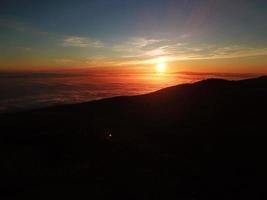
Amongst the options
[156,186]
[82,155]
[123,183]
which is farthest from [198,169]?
[82,155]

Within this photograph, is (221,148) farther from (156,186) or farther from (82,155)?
(82,155)

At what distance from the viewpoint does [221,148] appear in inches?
680

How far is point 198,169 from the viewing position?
13891 millimetres

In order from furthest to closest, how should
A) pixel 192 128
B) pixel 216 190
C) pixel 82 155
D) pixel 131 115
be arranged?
pixel 131 115, pixel 192 128, pixel 82 155, pixel 216 190

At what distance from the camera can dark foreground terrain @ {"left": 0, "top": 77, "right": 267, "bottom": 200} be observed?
11180 millimetres

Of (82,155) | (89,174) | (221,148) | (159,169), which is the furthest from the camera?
(221,148)

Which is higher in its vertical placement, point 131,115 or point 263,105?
point 263,105

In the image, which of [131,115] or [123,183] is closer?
[123,183]

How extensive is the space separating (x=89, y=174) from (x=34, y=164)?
4.40 metres

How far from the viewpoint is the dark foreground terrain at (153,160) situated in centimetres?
1118

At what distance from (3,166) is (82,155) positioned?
5021mm

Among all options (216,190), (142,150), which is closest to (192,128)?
(142,150)

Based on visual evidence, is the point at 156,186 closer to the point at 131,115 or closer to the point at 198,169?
the point at 198,169

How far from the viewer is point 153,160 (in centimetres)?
1513
